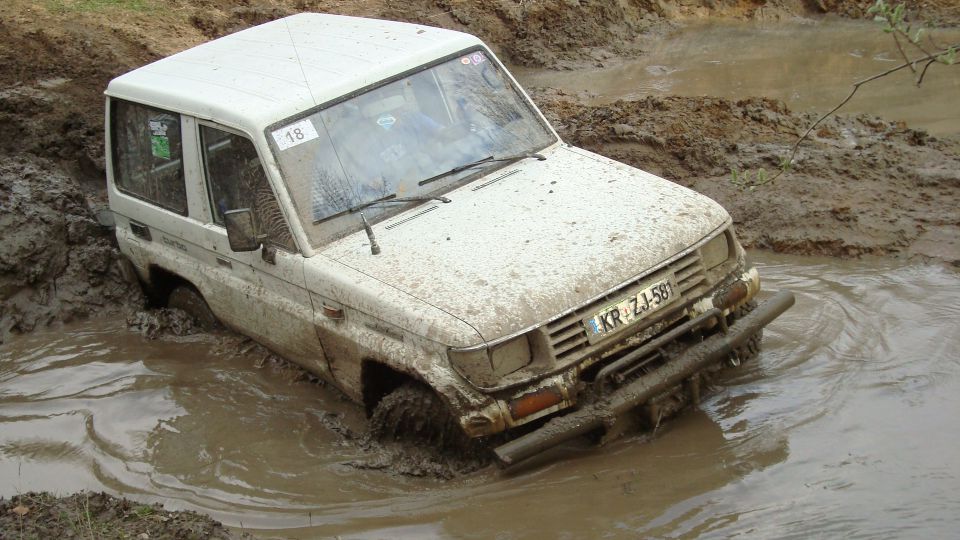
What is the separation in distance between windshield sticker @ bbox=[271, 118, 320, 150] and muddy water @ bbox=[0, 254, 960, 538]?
140 centimetres

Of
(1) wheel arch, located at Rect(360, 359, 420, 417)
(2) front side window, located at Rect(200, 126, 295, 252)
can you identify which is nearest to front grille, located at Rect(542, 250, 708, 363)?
(1) wheel arch, located at Rect(360, 359, 420, 417)

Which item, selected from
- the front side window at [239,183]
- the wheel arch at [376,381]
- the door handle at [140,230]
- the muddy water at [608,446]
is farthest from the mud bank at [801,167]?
the door handle at [140,230]

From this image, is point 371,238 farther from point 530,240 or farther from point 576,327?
point 576,327

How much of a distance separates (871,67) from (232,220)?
7.34 meters

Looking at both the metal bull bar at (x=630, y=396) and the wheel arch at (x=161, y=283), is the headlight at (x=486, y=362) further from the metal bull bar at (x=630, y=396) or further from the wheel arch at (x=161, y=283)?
the wheel arch at (x=161, y=283)

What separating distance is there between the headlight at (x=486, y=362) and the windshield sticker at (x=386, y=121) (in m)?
1.45

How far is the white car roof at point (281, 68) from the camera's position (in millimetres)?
5121

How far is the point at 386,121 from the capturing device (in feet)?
17.0

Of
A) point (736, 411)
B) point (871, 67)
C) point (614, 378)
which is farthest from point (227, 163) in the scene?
point (871, 67)

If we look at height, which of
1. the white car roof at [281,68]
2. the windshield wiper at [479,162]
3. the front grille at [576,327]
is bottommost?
the front grille at [576,327]

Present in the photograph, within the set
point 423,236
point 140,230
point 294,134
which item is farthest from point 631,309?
point 140,230

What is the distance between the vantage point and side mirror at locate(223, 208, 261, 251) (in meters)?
4.89

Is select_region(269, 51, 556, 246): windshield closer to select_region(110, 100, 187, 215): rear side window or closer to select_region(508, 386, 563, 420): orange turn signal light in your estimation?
select_region(110, 100, 187, 215): rear side window

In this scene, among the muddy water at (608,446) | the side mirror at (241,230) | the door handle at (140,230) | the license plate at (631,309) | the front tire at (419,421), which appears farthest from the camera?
the door handle at (140,230)
